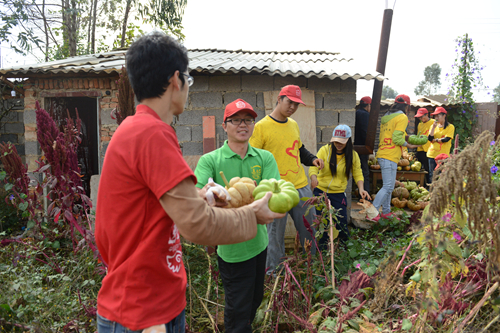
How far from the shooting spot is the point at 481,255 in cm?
196

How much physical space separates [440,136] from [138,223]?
828 centimetres

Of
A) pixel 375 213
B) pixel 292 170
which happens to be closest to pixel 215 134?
pixel 292 170

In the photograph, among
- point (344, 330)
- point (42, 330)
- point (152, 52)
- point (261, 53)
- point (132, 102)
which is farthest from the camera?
point (261, 53)

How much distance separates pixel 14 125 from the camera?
7.77 meters

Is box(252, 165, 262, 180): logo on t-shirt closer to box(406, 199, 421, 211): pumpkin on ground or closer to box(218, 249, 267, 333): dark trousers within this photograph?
box(218, 249, 267, 333): dark trousers

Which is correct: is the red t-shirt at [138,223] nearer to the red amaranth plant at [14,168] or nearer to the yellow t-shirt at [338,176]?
the yellow t-shirt at [338,176]

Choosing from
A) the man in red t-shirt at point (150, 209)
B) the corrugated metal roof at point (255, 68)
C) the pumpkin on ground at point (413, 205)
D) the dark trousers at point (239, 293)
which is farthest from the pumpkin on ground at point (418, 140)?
the man in red t-shirt at point (150, 209)

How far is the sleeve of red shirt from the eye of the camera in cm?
109

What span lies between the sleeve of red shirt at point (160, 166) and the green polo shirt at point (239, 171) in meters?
1.07

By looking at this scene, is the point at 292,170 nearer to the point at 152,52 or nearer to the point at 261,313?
the point at 261,313

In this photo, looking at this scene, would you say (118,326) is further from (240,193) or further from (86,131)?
(86,131)

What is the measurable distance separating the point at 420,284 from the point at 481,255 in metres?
0.42

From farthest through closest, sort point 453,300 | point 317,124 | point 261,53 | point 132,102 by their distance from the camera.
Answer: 1. point 261,53
2. point 317,124
3. point 132,102
4. point 453,300

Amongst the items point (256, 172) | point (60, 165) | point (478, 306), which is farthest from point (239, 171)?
point (60, 165)
